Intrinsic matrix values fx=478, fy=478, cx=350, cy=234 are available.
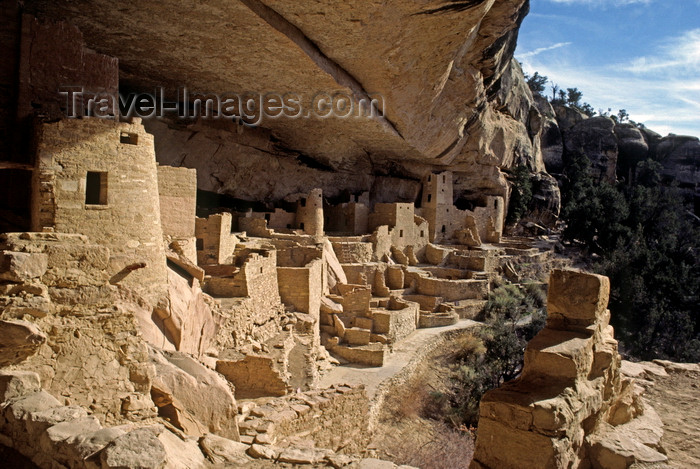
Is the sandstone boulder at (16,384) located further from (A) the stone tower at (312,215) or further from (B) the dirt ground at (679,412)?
(A) the stone tower at (312,215)

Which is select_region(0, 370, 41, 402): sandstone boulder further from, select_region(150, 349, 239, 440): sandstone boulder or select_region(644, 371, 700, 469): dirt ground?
select_region(644, 371, 700, 469): dirt ground

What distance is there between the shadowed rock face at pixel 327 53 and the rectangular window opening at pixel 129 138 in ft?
10.8

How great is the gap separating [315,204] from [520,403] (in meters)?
13.2

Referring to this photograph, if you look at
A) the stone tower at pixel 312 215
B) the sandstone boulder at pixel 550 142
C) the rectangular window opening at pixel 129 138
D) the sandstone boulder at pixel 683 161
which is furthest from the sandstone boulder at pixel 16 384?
the sandstone boulder at pixel 683 161

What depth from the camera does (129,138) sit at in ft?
20.0

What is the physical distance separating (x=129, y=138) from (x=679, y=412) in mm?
7345

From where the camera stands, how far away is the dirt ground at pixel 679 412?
14.5 ft

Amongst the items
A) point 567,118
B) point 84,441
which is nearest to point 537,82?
point 567,118

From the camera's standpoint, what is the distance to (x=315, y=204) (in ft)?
54.1

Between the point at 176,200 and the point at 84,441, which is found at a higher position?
the point at 176,200

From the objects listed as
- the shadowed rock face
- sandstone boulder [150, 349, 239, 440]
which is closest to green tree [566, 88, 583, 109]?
the shadowed rock face

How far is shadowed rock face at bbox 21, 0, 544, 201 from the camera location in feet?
28.2

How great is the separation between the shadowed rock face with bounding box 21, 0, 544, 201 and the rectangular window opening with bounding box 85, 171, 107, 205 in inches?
112

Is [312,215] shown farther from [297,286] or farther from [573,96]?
[573,96]
